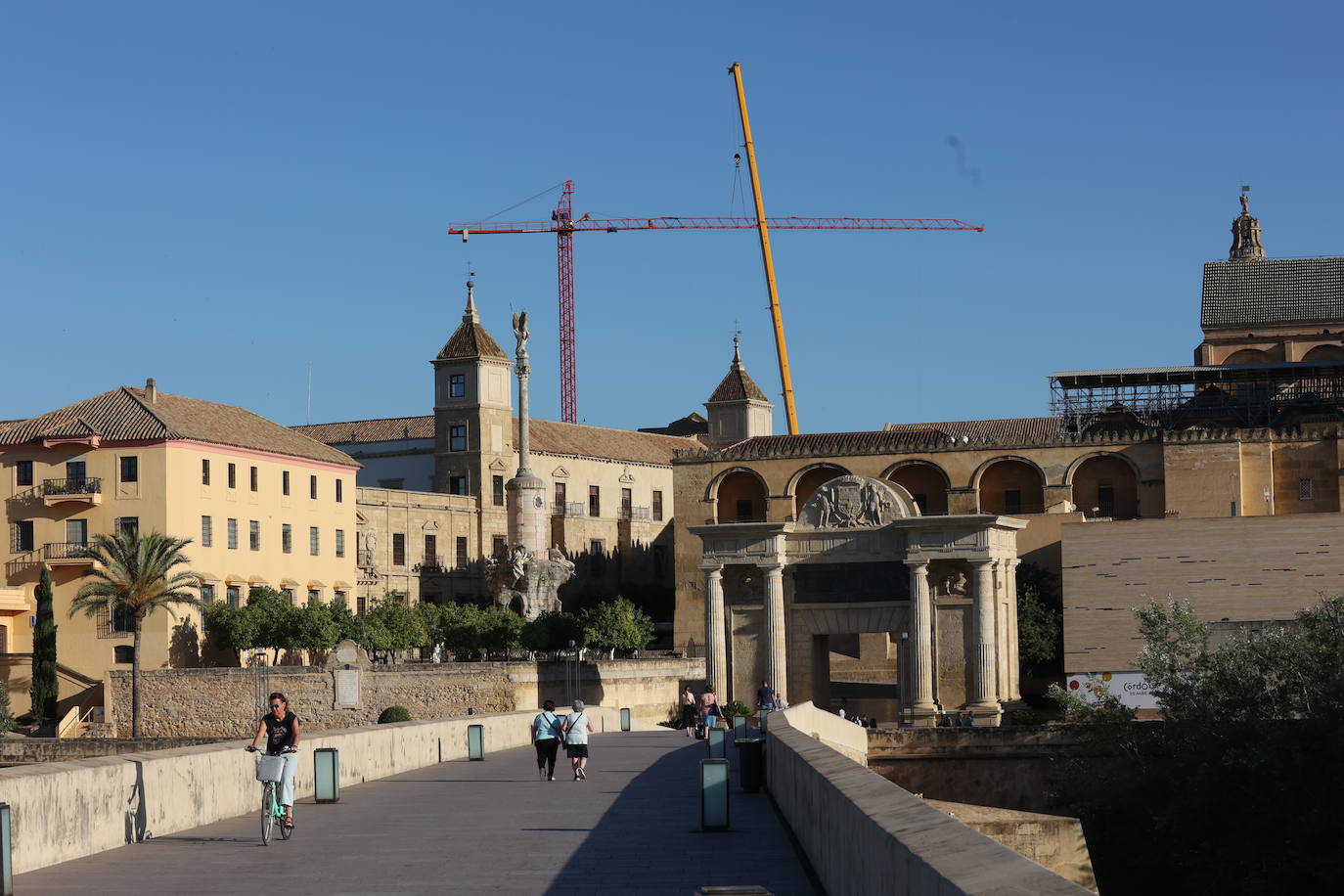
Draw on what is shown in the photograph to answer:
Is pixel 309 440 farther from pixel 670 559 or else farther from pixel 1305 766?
pixel 1305 766

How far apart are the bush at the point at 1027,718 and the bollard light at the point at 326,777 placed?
106 ft

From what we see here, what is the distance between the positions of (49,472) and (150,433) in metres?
4.40

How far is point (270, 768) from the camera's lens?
1691 cm

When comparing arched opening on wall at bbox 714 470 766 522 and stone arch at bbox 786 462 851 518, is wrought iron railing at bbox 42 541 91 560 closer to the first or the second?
arched opening on wall at bbox 714 470 766 522

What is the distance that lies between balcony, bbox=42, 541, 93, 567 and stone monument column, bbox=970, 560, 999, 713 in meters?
31.4

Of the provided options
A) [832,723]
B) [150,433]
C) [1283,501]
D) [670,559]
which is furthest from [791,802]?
[670,559]

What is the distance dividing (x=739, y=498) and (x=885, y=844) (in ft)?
240

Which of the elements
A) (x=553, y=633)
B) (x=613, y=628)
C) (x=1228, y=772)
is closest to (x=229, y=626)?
(x=553, y=633)

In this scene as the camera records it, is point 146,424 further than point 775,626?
Yes

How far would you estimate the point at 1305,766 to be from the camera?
2964 cm

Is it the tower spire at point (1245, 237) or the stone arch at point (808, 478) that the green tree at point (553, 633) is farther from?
the tower spire at point (1245, 237)

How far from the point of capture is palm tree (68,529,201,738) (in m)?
61.5

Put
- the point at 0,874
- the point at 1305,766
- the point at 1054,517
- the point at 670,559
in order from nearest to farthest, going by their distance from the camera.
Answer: the point at 0,874
the point at 1305,766
the point at 1054,517
the point at 670,559

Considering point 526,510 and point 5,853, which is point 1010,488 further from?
point 5,853
